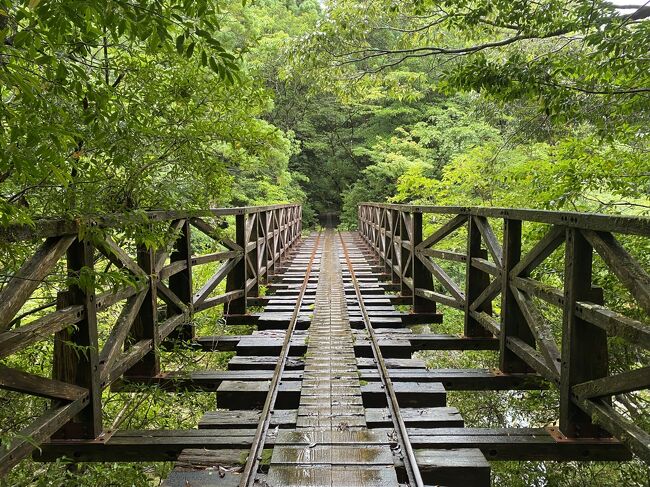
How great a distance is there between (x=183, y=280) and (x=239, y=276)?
5.61 feet

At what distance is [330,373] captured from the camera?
400 centimetres

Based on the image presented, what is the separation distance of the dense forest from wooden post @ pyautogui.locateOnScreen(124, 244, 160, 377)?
9.0 inches

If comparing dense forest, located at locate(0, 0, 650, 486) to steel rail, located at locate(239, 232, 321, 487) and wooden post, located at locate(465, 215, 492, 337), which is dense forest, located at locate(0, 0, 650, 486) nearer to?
steel rail, located at locate(239, 232, 321, 487)

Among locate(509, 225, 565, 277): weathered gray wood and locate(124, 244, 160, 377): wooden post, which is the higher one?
locate(509, 225, 565, 277): weathered gray wood

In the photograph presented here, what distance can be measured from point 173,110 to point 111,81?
1185 millimetres

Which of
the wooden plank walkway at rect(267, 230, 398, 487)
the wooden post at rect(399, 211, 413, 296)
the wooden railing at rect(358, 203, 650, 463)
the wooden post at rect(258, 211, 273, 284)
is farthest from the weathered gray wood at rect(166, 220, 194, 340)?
the wooden post at rect(399, 211, 413, 296)

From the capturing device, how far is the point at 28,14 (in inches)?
68.2

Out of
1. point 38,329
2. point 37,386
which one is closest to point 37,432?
point 37,386

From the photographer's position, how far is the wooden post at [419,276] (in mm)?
6664

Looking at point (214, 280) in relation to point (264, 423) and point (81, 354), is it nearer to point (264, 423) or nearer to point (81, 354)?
point (81, 354)

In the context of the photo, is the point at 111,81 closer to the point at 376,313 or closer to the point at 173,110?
the point at 173,110

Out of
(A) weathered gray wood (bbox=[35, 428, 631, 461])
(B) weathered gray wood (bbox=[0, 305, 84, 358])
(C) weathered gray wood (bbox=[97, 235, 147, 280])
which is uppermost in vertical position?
(C) weathered gray wood (bbox=[97, 235, 147, 280])

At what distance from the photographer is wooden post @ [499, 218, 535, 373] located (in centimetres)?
389

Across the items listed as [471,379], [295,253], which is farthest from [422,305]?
[295,253]
